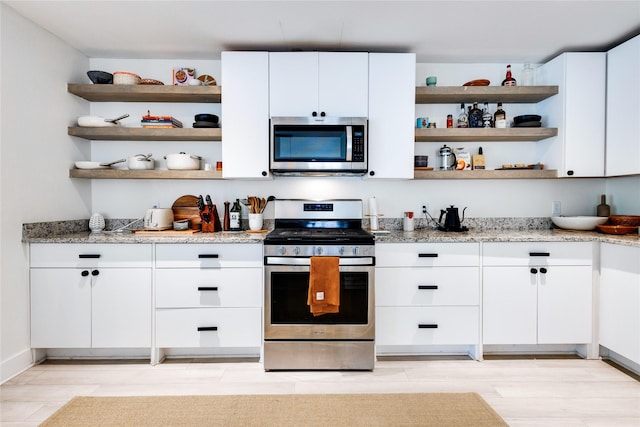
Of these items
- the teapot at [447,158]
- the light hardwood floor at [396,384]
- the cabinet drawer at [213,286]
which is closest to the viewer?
the light hardwood floor at [396,384]

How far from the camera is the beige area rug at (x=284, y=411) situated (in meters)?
1.92

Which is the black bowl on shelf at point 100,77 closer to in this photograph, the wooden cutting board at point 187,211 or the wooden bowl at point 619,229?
the wooden cutting board at point 187,211

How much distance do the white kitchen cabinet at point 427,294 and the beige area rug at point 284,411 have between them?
52cm

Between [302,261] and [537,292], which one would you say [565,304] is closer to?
[537,292]

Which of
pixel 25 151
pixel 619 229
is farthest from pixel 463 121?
pixel 25 151

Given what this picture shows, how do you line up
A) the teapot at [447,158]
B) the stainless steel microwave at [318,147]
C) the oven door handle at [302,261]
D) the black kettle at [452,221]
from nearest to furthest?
the oven door handle at [302,261]
the stainless steel microwave at [318,147]
the black kettle at [452,221]
the teapot at [447,158]

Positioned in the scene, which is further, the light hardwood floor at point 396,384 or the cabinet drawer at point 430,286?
→ the cabinet drawer at point 430,286

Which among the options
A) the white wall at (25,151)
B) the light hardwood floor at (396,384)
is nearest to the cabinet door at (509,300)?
the light hardwood floor at (396,384)

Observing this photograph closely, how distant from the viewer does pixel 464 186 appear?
331cm

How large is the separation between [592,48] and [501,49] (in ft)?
2.45

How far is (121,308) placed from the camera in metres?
2.58

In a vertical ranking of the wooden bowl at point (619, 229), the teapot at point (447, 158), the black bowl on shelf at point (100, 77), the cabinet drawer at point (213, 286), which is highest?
the black bowl on shelf at point (100, 77)

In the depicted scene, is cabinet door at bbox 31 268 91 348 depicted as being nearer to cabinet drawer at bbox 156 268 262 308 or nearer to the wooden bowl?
cabinet drawer at bbox 156 268 262 308

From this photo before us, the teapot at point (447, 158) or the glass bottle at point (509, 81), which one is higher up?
the glass bottle at point (509, 81)
